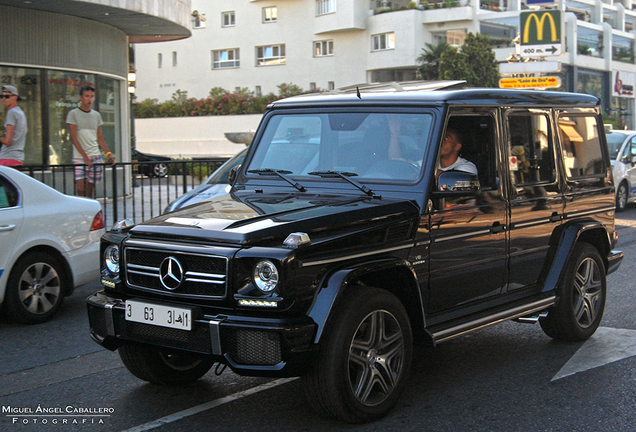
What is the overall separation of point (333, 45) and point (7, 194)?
47.8 meters

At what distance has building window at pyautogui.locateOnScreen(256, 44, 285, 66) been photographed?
55375 millimetres

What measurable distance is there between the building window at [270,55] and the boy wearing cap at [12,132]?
4420 cm

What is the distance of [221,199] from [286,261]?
149 cm

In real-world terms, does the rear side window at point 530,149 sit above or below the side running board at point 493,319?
above

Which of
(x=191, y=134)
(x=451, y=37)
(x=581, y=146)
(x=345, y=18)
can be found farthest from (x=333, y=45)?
(x=581, y=146)

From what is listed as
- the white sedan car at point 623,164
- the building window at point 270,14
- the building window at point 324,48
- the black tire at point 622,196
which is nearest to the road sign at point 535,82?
the white sedan car at point 623,164

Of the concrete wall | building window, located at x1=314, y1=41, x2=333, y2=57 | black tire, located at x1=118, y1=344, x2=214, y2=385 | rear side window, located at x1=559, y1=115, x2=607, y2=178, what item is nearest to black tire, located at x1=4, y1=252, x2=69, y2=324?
black tire, located at x1=118, y1=344, x2=214, y2=385

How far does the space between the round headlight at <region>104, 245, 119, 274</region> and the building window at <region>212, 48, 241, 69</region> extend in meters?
53.4

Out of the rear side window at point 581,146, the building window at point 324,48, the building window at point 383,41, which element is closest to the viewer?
the rear side window at point 581,146

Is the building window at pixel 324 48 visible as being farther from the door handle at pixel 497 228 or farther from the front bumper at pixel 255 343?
the front bumper at pixel 255 343

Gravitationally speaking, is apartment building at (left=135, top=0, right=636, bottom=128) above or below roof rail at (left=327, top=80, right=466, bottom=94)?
above

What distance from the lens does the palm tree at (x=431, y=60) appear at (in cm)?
4934

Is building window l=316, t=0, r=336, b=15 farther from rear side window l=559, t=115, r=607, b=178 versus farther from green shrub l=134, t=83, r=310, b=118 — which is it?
rear side window l=559, t=115, r=607, b=178

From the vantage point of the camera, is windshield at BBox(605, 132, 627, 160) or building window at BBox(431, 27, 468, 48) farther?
building window at BBox(431, 27, 468, 48)
